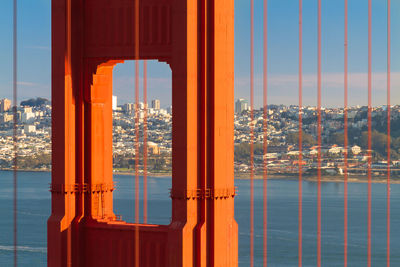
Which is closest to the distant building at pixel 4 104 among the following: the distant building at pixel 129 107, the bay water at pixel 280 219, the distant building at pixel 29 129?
Result: the distant building at pixel 29 129

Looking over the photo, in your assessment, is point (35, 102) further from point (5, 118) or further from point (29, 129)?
point (5, 118)

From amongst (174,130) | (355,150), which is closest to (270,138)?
(355,150)

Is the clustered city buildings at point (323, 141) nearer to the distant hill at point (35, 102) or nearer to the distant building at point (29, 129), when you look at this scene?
the distant hill at point (35, 102)

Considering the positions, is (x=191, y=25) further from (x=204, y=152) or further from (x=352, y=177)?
(x=352, y=177)

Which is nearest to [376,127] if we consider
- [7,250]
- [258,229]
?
[258,229]

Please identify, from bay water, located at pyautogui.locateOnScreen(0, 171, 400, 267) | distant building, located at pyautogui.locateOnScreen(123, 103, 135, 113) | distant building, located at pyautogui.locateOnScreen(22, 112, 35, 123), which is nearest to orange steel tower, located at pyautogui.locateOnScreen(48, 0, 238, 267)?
bay water, located at pyautogui.locateOnScreen(0, 171, 400, 267)

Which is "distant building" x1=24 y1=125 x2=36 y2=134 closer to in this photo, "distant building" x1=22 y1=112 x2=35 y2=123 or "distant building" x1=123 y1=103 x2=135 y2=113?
"distant building" x1=22 y1=112 x2=35 y2=123
